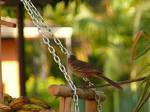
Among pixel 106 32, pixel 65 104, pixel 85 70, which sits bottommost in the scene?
pixel 65 104

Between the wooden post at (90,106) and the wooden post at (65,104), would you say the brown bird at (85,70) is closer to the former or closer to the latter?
the wooden post at (90,106)

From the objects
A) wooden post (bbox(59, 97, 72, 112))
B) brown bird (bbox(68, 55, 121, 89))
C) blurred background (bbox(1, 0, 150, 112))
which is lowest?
wooden post (bbox(59, 97, 72, 112))

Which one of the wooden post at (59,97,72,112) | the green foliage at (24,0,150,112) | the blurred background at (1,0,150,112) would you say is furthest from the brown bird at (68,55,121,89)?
the green foliage at (24,0,150,112)

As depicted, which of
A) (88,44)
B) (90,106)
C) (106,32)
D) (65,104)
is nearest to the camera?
(65,104)

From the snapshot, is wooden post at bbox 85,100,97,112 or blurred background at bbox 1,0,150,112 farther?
blurred background at bbox 1,0,150,112

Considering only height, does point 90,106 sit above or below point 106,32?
below

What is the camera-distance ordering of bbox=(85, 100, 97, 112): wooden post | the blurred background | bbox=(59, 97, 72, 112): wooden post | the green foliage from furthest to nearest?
Result: 1. the green foliage
2. the blurred background
3. bbox=(85, 100, 97, 112): wooden post
4. bbox=(59, 97, 72, 112): wooden post

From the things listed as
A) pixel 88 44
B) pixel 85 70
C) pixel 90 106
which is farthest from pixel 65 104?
pixel 88 44

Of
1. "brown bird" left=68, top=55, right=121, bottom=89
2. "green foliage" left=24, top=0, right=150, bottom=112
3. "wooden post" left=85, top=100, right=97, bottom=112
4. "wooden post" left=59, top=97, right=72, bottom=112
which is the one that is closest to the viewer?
"wooden post" left=59, top=97, right=72, bottom=112

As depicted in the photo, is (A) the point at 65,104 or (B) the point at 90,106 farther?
(B) the point at 90,106

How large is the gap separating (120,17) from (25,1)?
1275cm

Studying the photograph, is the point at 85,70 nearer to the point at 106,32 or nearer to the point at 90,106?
the point at 90,106

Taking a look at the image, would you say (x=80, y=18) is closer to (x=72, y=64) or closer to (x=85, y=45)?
(x=85, y=45)

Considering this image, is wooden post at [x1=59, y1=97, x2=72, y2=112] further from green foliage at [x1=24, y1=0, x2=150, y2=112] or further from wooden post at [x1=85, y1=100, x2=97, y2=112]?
green foliage at [x1=24, y1=0, x2=150, y2=112]
